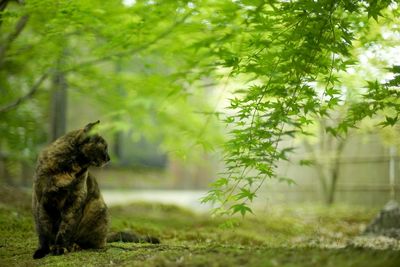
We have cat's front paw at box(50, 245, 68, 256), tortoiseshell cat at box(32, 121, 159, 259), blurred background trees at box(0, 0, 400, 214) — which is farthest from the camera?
cat's front paw at box(50, 245, 68, 256)

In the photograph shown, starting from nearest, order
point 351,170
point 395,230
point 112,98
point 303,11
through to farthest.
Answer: point 303,11
point 112,98
point 395,230
point 351,170

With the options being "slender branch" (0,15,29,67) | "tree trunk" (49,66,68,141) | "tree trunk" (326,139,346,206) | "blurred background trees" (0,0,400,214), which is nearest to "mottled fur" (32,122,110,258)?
"blurred background trees" (0,0,400,214)

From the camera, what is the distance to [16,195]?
838 cm

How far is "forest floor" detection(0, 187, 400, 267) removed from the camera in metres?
3.26

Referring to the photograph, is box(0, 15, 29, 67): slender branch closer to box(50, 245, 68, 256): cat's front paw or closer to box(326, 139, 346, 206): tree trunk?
box(50, 245, 68, 256): cat's front paw

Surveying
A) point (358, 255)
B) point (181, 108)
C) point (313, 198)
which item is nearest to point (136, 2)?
point (181, 108)

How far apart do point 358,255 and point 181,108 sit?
507 cm

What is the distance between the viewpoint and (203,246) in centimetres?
495

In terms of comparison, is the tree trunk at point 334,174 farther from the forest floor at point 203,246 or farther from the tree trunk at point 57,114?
the tree trunk at point 57,114

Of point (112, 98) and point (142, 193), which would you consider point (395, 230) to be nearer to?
point (112, 98)

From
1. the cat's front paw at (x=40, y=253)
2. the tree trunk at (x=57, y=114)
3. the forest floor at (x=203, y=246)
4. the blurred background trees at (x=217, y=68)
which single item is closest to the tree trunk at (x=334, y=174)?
the forest floor at (x=203, y=246)

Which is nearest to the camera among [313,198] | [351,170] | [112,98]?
[112,98]

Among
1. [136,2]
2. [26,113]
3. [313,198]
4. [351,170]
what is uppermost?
[136,2]

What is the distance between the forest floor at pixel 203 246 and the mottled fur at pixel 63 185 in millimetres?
249
